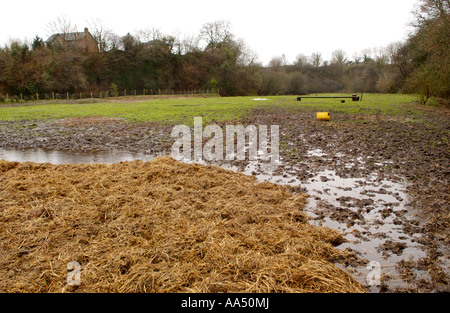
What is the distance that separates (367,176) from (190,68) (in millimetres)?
59744

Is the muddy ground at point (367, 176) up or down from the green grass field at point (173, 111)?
down

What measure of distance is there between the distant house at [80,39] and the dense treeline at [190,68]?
1.33m

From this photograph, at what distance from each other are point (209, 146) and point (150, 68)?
5253 cm

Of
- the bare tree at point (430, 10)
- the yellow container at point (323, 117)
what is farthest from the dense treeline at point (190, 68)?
the yellow container at point (323, 117)

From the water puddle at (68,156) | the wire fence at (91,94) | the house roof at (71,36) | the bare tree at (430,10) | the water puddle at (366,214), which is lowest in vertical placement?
the water puddle at (366,214)

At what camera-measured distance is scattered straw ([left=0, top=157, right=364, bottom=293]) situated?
2619 millimetres

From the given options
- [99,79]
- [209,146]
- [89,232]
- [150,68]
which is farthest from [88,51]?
[89,232]

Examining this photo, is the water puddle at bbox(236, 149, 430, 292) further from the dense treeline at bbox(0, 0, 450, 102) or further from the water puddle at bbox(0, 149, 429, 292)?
the dense treeline at bbox(0, 0, 450, 102)

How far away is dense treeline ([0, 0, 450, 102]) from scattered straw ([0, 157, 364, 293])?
2448cm

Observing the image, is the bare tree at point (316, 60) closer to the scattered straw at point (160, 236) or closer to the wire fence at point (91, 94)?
the wire fence at point (91, 94)

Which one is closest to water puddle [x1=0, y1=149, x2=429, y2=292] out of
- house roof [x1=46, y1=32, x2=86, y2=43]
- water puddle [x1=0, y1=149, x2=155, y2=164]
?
water puddle [x1=0, y1=149, x2=155, y2=164]

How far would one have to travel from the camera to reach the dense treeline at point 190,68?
36750 mm

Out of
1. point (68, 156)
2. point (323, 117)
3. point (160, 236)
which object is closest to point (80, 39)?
point (323, 117)

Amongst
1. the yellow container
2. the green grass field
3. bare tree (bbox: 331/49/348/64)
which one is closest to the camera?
the yellow container
